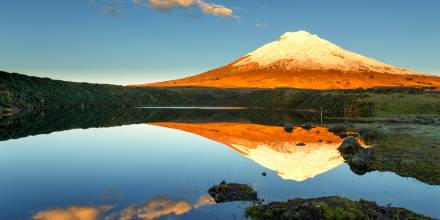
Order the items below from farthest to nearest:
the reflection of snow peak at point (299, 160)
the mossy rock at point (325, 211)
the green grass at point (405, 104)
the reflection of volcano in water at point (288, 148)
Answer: the green grass at point (405, 104) → the reflection of volcano in water at point (288, 148) → the reflection of snow peak at point (299, 160) → the mossy rock at point (325, 211)

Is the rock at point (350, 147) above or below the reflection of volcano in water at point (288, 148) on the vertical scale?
above

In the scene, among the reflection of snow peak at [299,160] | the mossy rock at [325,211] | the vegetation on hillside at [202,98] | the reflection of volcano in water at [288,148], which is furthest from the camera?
the vegetation on hillside at [202,98]

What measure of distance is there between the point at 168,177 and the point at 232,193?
28.4 feet

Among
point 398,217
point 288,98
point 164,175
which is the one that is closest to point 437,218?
point 398,217

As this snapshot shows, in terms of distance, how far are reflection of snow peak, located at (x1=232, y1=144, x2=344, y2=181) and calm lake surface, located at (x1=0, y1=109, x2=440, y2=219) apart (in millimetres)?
92

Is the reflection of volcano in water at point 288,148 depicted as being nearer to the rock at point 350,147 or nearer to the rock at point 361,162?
the rock at point 350,147

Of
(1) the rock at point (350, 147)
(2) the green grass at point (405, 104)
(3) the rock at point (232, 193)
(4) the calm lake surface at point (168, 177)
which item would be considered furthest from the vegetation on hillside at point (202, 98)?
(3) the rock at point (232, 193)

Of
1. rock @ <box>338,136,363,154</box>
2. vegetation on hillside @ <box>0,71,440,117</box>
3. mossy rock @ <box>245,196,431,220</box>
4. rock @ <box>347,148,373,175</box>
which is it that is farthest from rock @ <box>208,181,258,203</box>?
vegetation on hillside @ <box>0,71,440,117</box>

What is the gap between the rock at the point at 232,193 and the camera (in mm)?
25078

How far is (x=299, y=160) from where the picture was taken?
137ft

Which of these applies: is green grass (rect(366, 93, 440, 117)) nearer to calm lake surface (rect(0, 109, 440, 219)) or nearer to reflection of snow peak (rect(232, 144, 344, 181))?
calm lake surface (rect(0, 109, 440, 219))

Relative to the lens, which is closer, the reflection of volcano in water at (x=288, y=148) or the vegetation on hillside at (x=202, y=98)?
the reflection of volcano in water at (x=288, y=148)

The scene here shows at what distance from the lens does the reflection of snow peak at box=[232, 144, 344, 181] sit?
3503 cm

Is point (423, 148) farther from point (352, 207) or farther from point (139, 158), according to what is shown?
point (139, 158)
